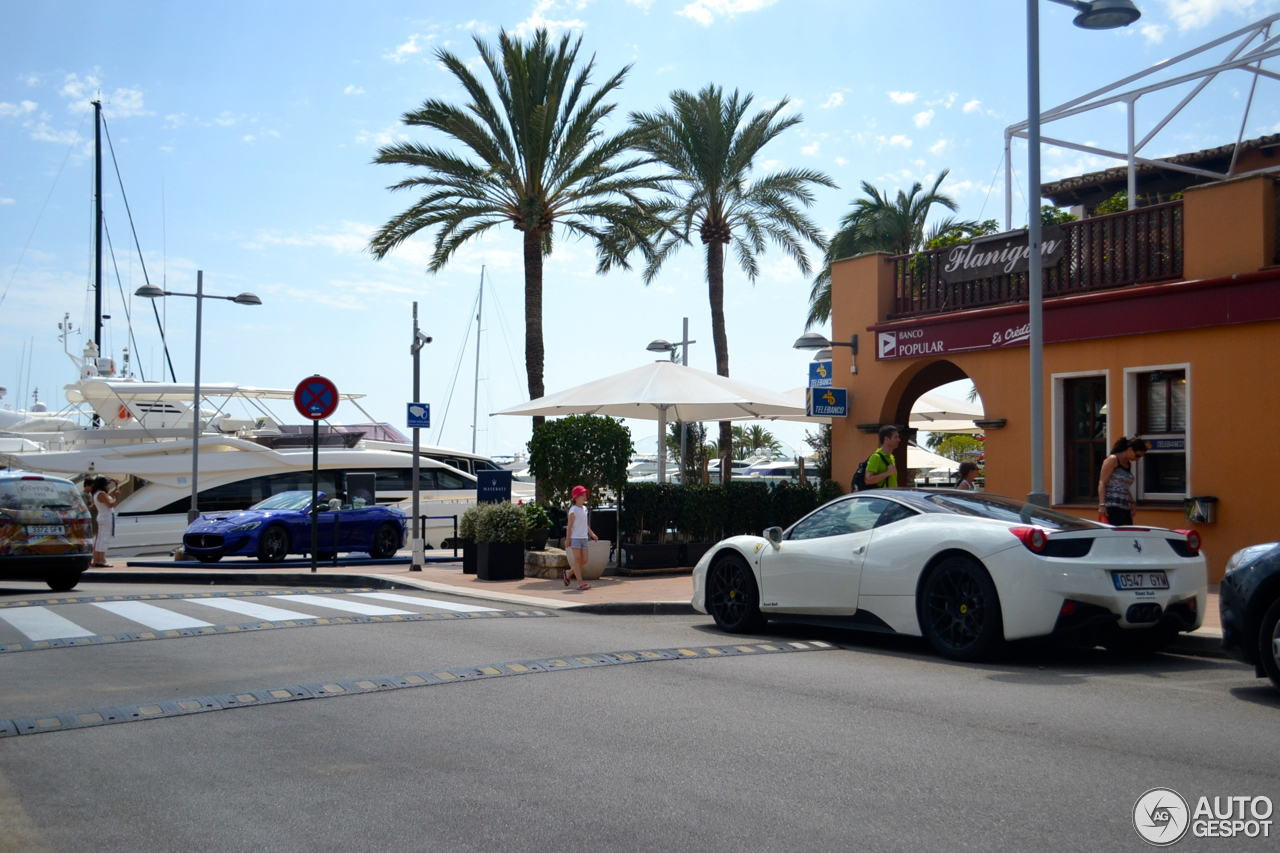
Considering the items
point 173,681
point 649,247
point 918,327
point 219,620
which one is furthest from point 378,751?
point 649,247

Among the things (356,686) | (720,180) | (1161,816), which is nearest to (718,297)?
(720,180)

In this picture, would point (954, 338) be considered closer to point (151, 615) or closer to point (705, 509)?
point (705, 509)

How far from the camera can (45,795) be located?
497 cm

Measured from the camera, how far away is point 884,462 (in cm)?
1329

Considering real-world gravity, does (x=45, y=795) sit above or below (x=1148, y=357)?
below

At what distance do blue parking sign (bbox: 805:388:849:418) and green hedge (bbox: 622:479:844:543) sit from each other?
1.39m

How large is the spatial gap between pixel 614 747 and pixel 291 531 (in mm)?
17674

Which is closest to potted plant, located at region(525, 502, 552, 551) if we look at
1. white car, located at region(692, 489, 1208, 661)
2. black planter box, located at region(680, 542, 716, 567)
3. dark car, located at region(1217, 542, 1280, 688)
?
black planter box, located at region(680, 542, 716, 567)

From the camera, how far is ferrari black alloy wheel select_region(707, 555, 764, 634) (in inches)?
408

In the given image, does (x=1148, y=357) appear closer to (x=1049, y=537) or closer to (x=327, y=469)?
(x=1049, y=537)

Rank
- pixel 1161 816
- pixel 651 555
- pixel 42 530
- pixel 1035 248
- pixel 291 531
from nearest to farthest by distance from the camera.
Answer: pixel 1161 816
pixel 1035 248
pixel 42 530
pixel 651 555
pixel 291 531

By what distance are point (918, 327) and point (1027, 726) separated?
493 inches

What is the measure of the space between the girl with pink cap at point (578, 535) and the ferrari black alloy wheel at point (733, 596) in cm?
393

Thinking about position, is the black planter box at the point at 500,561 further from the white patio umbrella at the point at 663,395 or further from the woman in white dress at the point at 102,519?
the woman in white dress at the point at 102,519
